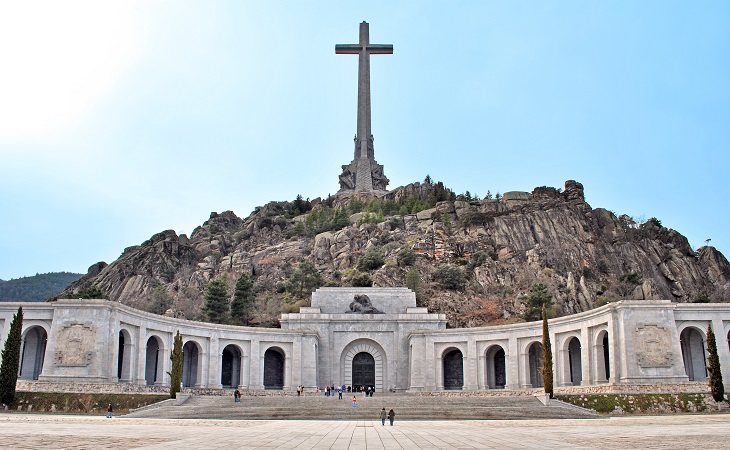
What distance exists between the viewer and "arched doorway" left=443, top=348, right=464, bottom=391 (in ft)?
174


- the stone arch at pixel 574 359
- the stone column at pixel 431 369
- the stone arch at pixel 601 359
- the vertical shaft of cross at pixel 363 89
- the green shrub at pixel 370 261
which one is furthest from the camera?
the vertical shaft of cross at pixel 363 89

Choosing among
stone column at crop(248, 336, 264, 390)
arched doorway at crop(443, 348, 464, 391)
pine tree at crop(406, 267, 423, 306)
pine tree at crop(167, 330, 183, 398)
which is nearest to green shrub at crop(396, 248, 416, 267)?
pine tree at crop(406, 267, 423, 306)

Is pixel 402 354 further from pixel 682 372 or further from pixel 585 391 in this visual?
pixel 682 372

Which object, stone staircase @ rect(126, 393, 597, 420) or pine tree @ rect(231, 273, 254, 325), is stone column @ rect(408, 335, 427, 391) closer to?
stone staircase @ rect(126, 393, 597, 420)

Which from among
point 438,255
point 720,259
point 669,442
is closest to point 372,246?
point 438,255

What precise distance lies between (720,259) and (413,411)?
5964cm

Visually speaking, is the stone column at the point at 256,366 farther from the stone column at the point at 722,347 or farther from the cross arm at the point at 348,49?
the cross arm at the point at 348,49

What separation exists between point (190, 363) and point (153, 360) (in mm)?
3278

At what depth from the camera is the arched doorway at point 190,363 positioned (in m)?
50.1

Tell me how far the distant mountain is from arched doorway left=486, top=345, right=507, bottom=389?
77070 millimetres

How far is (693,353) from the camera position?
4391 cm

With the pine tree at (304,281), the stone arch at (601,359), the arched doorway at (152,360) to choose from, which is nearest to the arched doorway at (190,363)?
the arched doorway at (152,360)

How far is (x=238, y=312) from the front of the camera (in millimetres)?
60688

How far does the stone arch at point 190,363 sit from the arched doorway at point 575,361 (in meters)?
24.2
